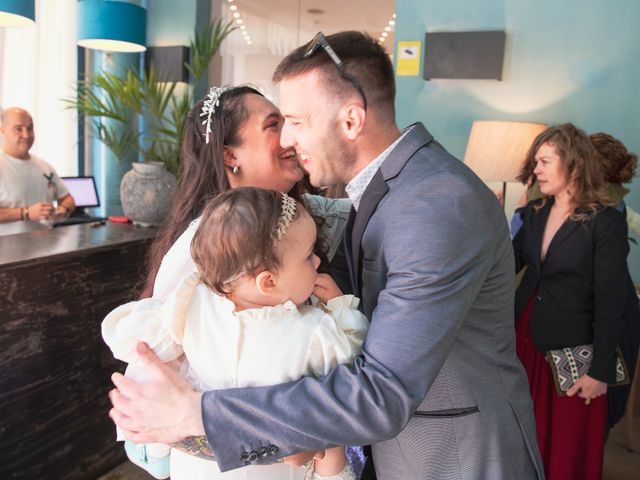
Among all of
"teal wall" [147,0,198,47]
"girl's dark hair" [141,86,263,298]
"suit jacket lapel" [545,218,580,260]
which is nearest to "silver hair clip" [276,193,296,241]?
"girl's dark hair" [141,86,263,298]

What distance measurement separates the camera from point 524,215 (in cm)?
289

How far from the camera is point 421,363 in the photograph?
97cm

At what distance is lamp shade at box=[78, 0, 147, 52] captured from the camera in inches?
165

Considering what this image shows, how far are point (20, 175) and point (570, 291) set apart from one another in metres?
3.49

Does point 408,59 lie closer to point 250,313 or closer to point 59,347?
point 59,347

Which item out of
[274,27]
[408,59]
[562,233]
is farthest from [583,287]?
[274,27]

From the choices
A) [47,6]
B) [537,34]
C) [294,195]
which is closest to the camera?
[294,195]

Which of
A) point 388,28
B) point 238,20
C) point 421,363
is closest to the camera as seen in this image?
point 421,363

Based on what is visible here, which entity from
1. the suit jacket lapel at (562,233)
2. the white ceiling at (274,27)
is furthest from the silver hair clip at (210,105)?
the white ceiling at (274,27)

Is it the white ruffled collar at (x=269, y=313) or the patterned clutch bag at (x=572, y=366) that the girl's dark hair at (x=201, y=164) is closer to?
the white ruffled collar at (x=269, y=313)

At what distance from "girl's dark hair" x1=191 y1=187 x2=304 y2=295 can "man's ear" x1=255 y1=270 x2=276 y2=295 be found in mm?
12

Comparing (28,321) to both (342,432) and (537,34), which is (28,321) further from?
(537,34)

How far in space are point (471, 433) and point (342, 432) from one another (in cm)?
35

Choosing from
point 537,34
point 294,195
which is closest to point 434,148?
point 294,195
